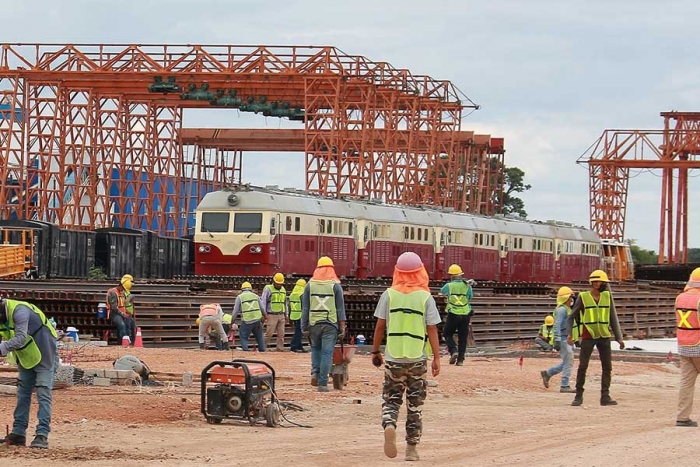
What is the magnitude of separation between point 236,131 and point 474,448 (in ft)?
267

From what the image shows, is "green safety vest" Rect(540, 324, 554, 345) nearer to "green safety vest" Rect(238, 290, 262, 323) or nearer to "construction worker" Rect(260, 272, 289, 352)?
"construction worker" Rect(260, 272, 289, 352)

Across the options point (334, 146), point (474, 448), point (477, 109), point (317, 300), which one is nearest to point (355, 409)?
point (317, 300)

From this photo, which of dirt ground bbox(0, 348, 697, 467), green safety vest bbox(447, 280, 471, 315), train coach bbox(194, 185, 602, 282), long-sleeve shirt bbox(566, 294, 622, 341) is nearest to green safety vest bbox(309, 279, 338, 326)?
dirt ground bbox(0, 348, 697, 467)

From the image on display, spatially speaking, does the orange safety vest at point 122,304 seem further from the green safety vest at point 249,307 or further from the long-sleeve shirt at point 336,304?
the long-sleeve shirt at point 336,304

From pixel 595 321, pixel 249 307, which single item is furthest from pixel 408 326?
pixel 249 307

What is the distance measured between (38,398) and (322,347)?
21.4 feet

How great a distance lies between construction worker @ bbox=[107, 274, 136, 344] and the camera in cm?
2575

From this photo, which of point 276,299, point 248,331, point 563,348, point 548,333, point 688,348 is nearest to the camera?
point 688,348

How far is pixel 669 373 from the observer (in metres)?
26.0

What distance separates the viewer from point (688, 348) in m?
16.1

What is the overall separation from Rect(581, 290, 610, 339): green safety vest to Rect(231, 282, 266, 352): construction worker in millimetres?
8602

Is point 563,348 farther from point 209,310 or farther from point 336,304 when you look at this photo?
point 209,310

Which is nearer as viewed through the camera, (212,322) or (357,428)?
(357,428)

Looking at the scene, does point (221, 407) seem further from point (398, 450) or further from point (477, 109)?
point (477, 109)
